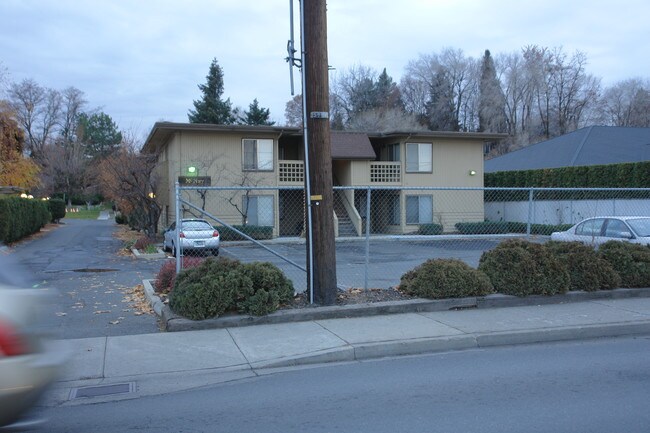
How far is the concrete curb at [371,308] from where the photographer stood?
8195 millimetres

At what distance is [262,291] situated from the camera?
851 centimetres

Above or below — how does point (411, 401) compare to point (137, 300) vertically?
below

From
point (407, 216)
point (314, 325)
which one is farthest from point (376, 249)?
point (314, 325)

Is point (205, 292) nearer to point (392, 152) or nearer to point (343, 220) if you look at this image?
point (343, 220)

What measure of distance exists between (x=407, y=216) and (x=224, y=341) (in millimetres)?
21861

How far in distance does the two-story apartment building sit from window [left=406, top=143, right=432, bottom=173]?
6 centimetres

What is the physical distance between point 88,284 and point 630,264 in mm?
11731

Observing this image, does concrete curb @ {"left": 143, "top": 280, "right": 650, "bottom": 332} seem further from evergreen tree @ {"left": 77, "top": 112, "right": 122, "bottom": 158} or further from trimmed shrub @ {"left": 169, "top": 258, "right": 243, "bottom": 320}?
evergreen tree @ {"left": 77, "top": 112, "right": 122, "bottom": 158}

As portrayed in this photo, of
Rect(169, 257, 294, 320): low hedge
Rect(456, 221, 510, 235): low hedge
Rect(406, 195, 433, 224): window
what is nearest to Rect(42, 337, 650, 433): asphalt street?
Rect(169, 257, 294, 320): low hedge

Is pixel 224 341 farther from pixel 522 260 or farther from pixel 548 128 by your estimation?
pixel 548 128

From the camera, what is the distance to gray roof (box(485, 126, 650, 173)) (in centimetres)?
3167

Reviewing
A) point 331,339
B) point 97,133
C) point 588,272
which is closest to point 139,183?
point 331,339

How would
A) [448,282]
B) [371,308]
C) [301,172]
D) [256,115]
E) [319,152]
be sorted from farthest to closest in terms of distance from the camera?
[256,115] < [301,172] < [448,282] < [319,152] < [371,308]

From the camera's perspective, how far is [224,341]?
7.57 meters
